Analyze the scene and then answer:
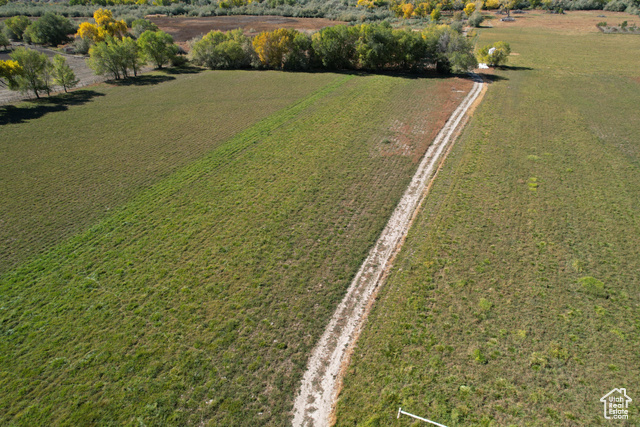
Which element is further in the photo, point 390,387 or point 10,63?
point 10,63

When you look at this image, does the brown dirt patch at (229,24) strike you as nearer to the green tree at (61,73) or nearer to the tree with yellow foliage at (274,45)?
the tree with yellow foliage at (274,45)

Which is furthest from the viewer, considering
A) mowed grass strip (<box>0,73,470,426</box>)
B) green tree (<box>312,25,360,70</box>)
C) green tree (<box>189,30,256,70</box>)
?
green tree (<box>189,30,256,70</box>)

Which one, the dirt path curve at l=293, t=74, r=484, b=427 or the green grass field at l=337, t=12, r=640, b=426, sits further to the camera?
the dirt path curve at l=293, t=74, r=484, b=427

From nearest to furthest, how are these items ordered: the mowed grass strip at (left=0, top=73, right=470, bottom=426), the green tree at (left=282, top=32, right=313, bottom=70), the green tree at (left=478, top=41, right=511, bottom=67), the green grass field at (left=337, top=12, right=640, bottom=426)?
the green grass field at (left=337, top=12, right=640, bottom=426), the mowed grass strip at (left=0, top=73, right=470, bottom=426), the green tree at (left=478, top=41, right=511, bottom=67), the green tree at (left=282, top=32, right=313, bottom=70)

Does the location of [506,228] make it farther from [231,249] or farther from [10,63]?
[10,63]

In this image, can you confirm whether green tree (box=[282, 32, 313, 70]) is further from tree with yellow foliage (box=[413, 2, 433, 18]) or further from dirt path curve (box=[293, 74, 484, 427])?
tree with yellow foliage (box=[413, 2, 433, 18])

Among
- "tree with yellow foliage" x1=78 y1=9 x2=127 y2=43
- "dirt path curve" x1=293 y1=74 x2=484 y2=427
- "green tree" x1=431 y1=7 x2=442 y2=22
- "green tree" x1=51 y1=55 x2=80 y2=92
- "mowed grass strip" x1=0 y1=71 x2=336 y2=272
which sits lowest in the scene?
"dirt path curve" x1=293 y1=74 x2=484 y2=427

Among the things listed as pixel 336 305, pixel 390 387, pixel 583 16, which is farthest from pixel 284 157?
pixel 583 16

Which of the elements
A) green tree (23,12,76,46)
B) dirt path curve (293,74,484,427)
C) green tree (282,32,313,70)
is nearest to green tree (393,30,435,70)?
green tree (282,32,313,70)
